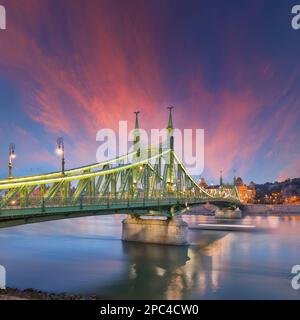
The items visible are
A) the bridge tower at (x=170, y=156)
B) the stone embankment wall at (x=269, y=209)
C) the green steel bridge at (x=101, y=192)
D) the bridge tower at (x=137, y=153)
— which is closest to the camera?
the green steel bridge at (x=101, y=192)

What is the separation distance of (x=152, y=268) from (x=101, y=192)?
9271 millimetres

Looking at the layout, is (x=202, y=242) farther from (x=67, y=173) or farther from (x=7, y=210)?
(x=7, y=210)

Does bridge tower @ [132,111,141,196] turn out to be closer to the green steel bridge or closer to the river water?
the green steel bridge

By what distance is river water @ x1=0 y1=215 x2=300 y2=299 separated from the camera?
2814 centimetres

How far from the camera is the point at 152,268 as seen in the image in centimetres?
3616

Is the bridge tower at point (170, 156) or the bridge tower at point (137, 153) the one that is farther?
the bridge tower at point (170, 156)

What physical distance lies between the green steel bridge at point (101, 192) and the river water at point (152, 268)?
17.3ft

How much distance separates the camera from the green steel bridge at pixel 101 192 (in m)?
25.5

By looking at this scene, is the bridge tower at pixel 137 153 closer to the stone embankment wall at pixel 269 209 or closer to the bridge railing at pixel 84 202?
the bridge railing at pixel 84 202

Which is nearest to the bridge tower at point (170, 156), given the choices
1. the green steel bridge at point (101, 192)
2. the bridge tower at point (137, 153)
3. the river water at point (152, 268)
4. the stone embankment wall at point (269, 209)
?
the green steel bridge at point (101, 192)

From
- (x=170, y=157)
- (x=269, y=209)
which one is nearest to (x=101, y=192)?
(x=170, y=157)

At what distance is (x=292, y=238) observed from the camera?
202 feet
